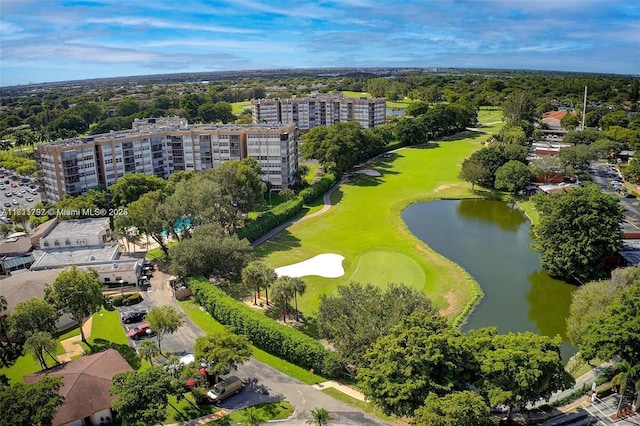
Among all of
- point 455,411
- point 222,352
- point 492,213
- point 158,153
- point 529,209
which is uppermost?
point 158,153

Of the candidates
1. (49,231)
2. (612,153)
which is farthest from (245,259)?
(612,153)

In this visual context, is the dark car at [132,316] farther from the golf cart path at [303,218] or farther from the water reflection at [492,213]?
the water reflection at [492,213]

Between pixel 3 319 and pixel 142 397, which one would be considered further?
pixel 3 319

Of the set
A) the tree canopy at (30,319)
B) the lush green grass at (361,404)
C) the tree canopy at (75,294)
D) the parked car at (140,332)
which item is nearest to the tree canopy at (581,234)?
the lush green grass at (361,404)

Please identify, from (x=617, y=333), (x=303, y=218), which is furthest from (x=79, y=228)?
(x=617, y=333)

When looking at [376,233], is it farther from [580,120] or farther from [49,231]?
[580,120]

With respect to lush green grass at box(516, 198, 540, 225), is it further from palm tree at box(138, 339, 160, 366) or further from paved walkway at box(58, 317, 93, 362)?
paved walkway at box(58, 317, 93, 362)

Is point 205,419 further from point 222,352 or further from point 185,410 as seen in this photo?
point 222,352

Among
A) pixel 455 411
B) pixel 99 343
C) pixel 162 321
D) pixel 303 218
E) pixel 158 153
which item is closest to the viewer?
pixel 455 411
